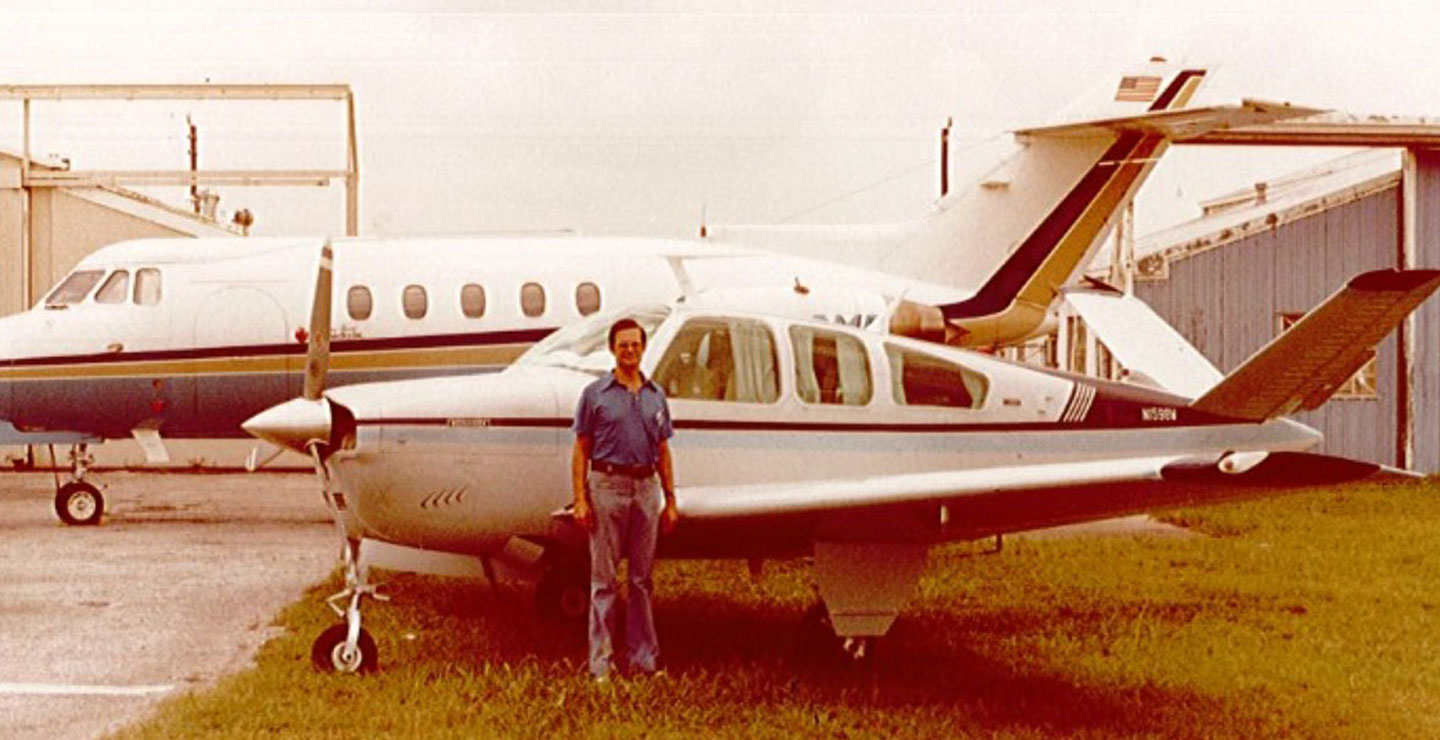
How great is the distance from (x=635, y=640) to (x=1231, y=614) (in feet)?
17.1

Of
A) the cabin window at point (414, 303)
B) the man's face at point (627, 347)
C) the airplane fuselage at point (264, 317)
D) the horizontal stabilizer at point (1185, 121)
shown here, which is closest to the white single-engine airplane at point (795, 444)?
the man's face at point (627, 347)

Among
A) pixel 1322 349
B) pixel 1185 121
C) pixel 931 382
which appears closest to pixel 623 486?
pixel 931 382

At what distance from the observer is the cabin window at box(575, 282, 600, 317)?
57.8 ft

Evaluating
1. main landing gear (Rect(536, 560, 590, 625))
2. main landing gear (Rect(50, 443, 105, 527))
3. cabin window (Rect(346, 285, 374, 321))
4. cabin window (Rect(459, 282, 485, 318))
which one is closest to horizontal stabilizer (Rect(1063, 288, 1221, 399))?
main landing gear (Rect(536, 560, 590, 625))

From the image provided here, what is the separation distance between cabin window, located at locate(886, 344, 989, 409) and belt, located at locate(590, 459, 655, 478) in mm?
1899

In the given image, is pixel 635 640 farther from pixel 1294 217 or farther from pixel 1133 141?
pixel 1294 217

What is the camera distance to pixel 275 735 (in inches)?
295

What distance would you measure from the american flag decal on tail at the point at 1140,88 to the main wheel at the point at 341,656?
1222 cm

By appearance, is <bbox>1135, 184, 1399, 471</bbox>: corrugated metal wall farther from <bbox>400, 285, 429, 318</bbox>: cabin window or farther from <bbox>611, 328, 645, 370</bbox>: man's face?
<bbox>611, 328, 645, 370</bbox>: man's face

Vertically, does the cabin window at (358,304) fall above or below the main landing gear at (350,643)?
above

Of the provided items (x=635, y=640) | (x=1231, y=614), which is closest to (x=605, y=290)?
(x=1231, y=614)

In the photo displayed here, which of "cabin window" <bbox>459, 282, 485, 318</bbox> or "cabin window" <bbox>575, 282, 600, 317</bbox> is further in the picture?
"cabin window" <bbox>575, 282, 600, 317</bbox>

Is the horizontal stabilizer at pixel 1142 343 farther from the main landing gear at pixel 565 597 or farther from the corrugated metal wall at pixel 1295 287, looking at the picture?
the corrugated metal wall at pixel 1295 287

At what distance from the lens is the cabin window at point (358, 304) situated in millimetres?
17297
